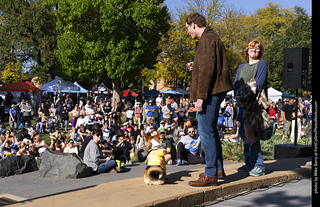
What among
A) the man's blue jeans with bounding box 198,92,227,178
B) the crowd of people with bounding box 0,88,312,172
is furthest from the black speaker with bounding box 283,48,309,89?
the man's blue jeans with bounding box 198,92,227,178

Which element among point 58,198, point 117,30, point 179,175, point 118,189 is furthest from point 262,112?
point 117,30

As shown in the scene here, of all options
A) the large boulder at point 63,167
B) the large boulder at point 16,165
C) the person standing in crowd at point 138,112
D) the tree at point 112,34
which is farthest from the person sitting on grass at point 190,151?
the tree at point 112,34

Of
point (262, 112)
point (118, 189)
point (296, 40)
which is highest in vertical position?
point (296, 40)

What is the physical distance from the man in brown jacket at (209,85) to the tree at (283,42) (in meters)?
47.0

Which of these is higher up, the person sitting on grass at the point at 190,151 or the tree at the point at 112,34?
the tree at the point at 112,34

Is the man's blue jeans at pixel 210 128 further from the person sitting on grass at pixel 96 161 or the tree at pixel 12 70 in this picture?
the tree at pixel 12 70

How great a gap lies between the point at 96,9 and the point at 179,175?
29608mm

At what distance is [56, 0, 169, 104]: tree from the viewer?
33.3 meters

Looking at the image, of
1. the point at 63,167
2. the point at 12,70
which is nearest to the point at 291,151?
the point at 63,167

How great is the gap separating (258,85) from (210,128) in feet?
3.91

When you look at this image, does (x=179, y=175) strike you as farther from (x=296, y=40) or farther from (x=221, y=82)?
(x=296, y=40)

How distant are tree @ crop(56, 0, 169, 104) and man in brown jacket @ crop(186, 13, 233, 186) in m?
28.6

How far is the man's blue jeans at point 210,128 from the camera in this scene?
512 centimetres

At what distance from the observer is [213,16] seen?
43.5 metres
